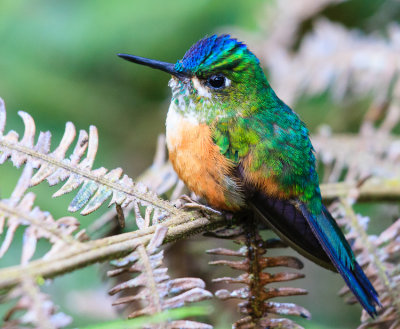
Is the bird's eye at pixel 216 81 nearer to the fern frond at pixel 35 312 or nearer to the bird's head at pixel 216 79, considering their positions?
the bird's head at pixel 216 79

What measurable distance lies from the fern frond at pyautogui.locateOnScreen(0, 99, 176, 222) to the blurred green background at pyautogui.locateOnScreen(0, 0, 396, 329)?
233 cm

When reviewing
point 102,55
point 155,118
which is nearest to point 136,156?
point 155,118

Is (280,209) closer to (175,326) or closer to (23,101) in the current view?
(175,326)

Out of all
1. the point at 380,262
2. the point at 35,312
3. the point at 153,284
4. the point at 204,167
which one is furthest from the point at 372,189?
the point at 35,312

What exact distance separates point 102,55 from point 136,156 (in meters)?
0.94

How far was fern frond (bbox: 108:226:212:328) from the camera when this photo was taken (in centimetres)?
162

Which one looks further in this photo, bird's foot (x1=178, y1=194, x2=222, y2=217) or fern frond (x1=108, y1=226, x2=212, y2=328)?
bird's foot (x1=178, y1=194, x2=222, y2=217)

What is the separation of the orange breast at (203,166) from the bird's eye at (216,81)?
1.04ft

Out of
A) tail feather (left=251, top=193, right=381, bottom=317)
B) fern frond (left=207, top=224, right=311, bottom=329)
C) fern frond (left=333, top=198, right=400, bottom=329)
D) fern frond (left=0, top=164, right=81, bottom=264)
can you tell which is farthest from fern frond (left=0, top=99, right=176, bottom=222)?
fern frond (left=333, top=198, right=400, bottom=329)

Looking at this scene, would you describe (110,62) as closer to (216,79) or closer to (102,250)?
(216,79)

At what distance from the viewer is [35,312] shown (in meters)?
1.31

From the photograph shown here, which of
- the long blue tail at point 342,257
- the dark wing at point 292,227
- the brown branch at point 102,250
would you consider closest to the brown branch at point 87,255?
the brown branch at point 102,250

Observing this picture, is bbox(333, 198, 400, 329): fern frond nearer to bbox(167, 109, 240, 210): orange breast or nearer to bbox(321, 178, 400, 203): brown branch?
bbox(321, 178, 400, 203): brown branch

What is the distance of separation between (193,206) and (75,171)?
19.4 inches
